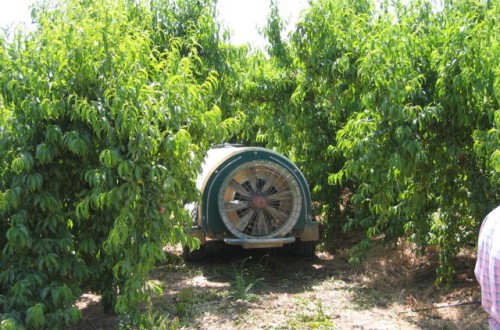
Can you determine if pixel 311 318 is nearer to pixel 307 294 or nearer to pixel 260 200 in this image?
pixel 307 294

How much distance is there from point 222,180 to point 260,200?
57cm

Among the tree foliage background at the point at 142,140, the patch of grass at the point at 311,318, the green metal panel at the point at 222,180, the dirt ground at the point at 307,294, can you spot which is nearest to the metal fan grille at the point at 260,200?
the green metal panel at the point at 222,180

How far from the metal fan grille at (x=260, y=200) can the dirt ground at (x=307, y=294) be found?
0.68m

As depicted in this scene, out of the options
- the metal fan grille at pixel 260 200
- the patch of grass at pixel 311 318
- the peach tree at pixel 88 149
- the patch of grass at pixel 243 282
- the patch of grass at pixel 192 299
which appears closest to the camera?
the peach tree at pixel 88 149

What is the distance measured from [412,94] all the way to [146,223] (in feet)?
9.10

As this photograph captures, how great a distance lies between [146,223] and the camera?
16.3 ft

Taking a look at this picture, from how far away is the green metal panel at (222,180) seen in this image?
8164mm

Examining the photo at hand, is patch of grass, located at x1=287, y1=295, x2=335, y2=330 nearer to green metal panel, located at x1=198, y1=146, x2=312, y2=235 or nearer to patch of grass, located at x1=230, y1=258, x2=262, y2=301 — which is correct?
patch of grass, located at x1=230, y1=258, x2=262, y2=301

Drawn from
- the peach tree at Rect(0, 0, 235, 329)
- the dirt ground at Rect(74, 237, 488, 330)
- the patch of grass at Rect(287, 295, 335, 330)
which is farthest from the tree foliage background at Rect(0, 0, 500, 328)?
the patch of grass at Rect(287, 295, 335, 330)

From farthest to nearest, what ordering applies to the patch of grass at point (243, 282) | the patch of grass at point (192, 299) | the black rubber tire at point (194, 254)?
the black rubber tire at point (194, 254) < the patch of grass at point (243, 282) < the patch of grass at point (192, 299)

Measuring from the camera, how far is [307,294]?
24.3ft

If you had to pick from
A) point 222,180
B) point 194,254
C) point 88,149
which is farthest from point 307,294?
point 88,149

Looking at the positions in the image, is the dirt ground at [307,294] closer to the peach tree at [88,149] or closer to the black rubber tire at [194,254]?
the black rubber tire at [194,254]

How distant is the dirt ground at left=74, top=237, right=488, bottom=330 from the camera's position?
20.2 feet
